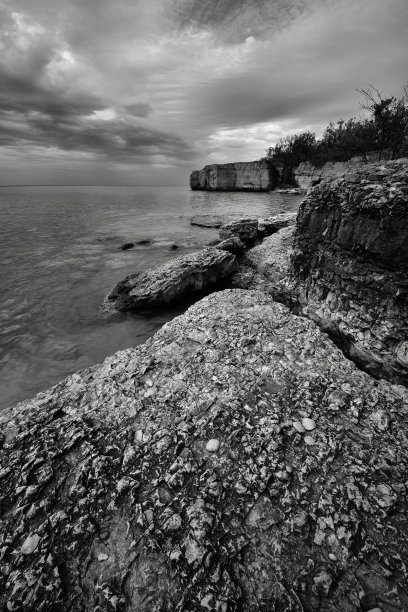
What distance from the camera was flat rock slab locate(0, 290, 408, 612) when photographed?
246cm

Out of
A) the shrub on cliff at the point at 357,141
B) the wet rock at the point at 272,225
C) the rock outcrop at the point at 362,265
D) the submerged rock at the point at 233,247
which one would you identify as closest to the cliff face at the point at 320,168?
the shrub on cliff at the point at 357,141

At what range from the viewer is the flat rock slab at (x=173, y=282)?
9.62 m

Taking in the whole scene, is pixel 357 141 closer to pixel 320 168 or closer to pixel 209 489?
pixel 320 168

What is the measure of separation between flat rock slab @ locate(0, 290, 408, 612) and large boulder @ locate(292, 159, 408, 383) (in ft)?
2.84

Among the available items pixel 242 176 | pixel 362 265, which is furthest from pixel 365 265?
pixel 242 176

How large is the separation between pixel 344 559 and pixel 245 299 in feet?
17.5

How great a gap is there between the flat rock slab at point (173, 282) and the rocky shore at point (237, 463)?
368 centimetres

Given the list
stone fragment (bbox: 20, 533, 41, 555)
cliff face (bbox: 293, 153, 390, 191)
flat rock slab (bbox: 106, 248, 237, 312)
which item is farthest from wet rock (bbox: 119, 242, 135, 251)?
cliff face (bbox: 293, 153, 390, 191)

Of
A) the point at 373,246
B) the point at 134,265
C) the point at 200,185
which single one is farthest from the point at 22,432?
the point at 200,185

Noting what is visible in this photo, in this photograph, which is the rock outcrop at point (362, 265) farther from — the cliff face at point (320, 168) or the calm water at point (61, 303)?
the cliff face at point (320, 168)

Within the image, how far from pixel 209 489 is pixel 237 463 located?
48cm

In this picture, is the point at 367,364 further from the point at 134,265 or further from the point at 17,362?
the point at 134,265

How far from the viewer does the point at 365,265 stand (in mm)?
5730

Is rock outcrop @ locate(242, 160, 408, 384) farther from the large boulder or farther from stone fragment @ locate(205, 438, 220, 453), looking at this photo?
stone fragment @ locate(205, 438, 220, 453)
